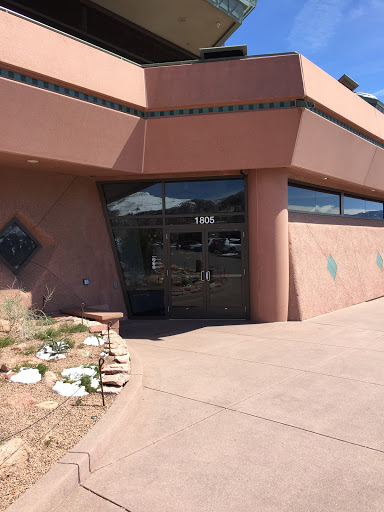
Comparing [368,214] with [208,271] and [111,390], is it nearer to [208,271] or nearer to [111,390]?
[208,271]

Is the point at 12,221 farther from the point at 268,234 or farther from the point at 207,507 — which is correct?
the point at 207,507

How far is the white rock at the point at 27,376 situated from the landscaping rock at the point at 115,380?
89 cm

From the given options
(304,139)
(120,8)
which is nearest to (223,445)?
(304,139)

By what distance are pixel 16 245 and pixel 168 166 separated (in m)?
4.26

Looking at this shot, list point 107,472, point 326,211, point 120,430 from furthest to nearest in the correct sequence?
point 326,211
point 120,430
point 107,472

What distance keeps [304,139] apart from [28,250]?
7.53 metres

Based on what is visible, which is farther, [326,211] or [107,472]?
[326,211]

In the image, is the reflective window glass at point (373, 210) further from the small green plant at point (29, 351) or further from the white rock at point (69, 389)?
the white rock at point (69, 389)

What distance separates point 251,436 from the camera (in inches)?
185

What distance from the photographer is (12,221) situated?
1041cm

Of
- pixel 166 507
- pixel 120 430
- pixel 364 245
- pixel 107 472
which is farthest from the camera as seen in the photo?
pixel 364 245

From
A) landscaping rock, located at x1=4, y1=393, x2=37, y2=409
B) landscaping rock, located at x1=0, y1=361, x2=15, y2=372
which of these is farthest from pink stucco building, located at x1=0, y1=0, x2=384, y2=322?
landscaping rock, located at x1=4, y1=393, x2=37, y2=409

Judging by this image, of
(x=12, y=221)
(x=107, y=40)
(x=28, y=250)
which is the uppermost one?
(x=107, y=40)

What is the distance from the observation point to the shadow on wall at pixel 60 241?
34.4ft
